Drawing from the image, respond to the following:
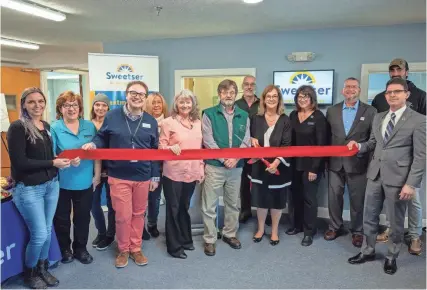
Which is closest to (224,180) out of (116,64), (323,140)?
(323,140)

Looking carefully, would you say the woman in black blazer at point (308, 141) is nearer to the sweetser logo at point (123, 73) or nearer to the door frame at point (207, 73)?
the door frame at point (207, 73)

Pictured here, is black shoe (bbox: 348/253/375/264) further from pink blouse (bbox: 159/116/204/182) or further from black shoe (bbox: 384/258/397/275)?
pink blouse (bbox: 159/116/204/182)

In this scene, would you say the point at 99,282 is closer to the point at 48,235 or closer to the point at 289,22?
the point at 48,235

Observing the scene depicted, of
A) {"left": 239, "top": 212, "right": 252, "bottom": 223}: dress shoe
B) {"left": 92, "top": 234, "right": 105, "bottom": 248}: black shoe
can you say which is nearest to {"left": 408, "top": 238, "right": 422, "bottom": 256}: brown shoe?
{"left": 239, "top": 212, "right": 252, "bottom": 223}: dress shoe

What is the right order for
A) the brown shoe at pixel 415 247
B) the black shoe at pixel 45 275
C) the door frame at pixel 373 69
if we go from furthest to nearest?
the door frame at pixel 373 69
the brown shoe at pixel 415 247
the black shoe at pixel 45 275

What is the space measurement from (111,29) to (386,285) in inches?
176

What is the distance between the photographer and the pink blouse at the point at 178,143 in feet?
9.89

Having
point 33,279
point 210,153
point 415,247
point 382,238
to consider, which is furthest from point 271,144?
point 33,279

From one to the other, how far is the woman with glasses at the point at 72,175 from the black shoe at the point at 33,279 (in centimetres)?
36

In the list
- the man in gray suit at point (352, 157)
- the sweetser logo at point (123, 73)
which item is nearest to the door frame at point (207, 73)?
the sweetser logo at point (123, 73)

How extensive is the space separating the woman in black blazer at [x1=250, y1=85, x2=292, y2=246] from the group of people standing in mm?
10

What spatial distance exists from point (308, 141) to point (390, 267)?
135cm

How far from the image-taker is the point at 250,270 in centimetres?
294

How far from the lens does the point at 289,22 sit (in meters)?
4.22
